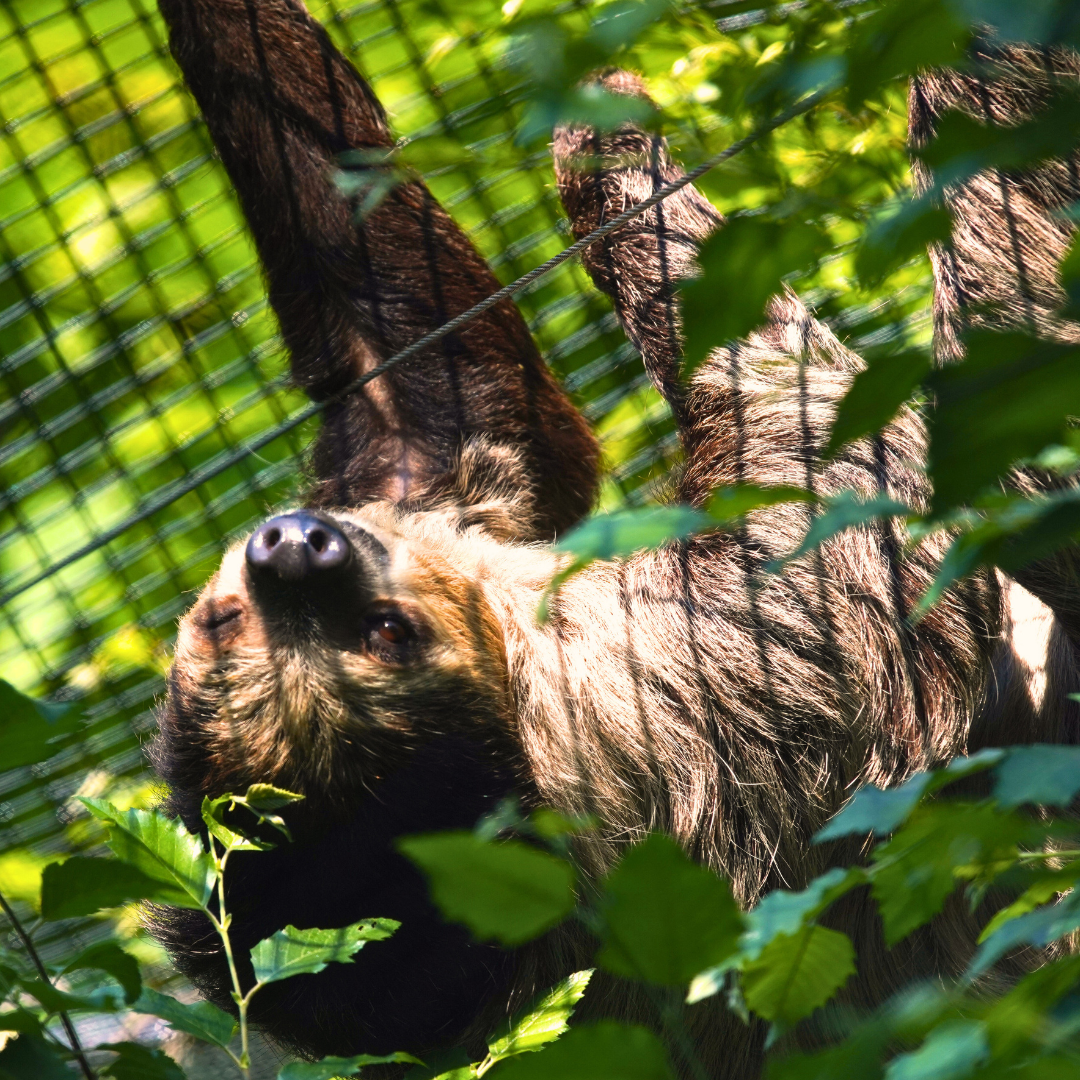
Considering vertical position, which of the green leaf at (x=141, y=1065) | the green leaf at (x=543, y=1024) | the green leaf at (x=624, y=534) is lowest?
the green leaf at (x=543, y=1024)

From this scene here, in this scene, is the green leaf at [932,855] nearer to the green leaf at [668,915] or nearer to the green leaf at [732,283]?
the green leaf at [668,915]

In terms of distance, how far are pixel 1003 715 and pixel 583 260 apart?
1.65 m

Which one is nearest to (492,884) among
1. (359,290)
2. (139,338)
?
(359,290)

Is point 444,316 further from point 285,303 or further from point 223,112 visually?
point 223,112

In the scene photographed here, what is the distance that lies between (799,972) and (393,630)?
6.69 feet

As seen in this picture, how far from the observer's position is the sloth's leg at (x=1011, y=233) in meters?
2.51

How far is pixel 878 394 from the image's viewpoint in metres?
0.85

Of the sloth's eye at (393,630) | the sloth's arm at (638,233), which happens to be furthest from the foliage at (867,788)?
the sloth's arm at (638,233)

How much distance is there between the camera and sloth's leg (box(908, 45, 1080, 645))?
2510mm

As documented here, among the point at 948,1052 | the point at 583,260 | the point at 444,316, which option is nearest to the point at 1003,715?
the point at 583,260

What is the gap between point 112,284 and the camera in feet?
12.3

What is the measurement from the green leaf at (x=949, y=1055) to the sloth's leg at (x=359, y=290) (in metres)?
2.84

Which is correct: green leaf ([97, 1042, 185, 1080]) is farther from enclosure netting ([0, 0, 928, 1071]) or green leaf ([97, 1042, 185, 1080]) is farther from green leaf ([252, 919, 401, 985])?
enclosure netting ([0, 0, 928, 1071])

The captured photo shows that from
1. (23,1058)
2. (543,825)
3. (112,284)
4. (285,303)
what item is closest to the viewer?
(543,825)
